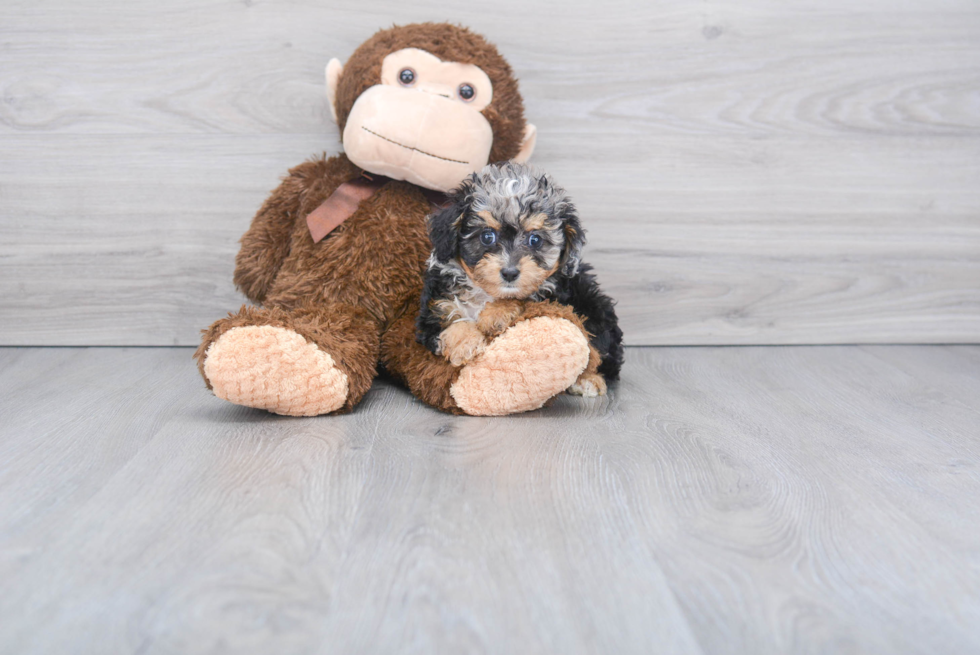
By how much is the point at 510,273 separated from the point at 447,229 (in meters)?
0.12

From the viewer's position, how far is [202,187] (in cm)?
166

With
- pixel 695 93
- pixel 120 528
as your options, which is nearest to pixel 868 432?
pixel 695 93

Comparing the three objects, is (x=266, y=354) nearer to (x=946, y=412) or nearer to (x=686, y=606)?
(x=686, y=606)

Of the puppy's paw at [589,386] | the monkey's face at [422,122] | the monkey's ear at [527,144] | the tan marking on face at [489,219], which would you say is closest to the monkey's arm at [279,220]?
the monkey's face at [422,122]

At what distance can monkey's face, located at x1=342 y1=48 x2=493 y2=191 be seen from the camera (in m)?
1.32

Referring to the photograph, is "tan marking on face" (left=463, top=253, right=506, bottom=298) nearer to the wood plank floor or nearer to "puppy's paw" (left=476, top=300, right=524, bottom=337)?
"puppy's paw" (left=476, top=300, right=524, bottom=337)

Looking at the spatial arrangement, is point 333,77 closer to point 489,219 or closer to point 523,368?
point 489,219

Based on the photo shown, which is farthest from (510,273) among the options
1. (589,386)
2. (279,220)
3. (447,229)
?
(279,220)

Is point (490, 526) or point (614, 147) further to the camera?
point (614, 147)

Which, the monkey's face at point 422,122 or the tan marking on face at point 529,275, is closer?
the tan marking on face at point 529,275

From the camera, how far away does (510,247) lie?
1.14 meters

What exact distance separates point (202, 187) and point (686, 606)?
139 centimetres

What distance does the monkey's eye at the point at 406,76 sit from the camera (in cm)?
137

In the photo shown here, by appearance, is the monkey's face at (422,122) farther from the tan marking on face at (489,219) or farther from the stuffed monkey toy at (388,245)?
the tan marking on face at (489,219)
